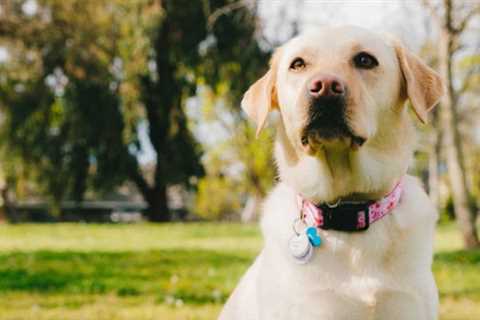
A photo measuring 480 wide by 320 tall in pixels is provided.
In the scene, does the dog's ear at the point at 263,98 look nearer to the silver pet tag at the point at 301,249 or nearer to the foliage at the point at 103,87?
the silver pet tag at the point at 301,249

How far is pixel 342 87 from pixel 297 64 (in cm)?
47

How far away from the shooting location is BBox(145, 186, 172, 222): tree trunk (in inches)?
997

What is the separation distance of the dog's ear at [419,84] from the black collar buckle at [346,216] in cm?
58

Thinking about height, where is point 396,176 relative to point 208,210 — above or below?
above

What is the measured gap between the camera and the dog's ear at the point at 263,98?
142 inches

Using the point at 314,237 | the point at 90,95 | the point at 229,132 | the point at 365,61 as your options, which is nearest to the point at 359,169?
the point at 314,237

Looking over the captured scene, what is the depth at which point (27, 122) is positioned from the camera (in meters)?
22.1

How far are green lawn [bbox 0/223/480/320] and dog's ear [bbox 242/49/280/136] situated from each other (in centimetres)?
229

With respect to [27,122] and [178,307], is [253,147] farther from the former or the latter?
[178,307]

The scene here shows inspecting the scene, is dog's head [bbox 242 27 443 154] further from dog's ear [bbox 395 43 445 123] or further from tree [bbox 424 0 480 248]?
tree [bbox 424 0 480 248]

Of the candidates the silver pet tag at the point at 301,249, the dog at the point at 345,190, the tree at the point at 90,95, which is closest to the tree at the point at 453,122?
the dog at the point at 345,190

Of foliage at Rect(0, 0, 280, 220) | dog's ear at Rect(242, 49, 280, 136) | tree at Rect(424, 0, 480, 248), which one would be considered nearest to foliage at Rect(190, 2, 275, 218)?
foliage at Rect(0, 0, 280, 220)

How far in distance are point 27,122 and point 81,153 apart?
213 cm

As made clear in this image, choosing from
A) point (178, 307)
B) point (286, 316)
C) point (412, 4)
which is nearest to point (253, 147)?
point (412, 4)
